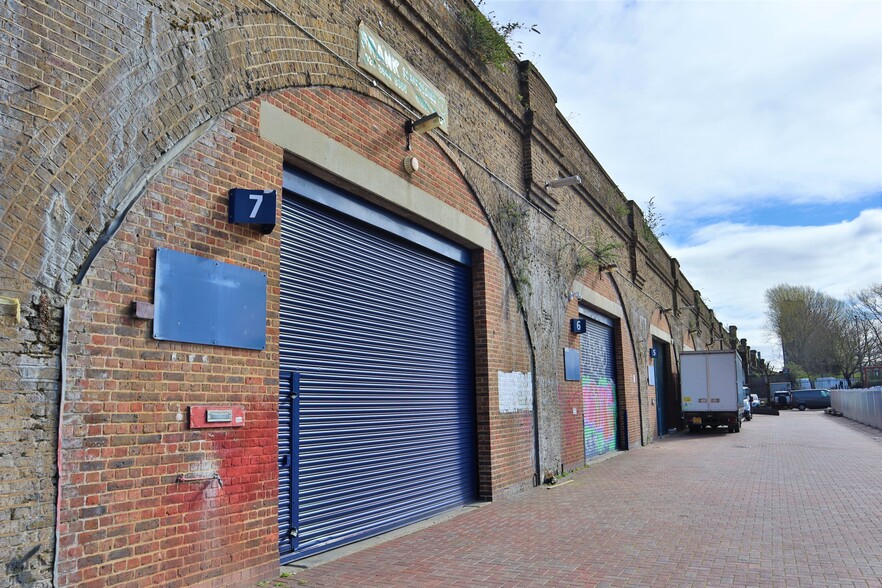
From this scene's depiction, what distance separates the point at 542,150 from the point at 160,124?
31.1 ft

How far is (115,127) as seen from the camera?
4.68 metres

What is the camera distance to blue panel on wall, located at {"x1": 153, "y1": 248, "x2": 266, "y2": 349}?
16.1 ft

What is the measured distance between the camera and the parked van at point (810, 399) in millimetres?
48406

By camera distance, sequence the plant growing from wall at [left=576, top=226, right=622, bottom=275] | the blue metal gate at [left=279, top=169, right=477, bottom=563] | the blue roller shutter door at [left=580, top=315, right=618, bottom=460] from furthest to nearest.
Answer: the blue roller shutter door at [left=580, top=315, right=618, bottom=460], the plant growing from wall at [left=576, top=226, right=622, bottom=275], the blue metal gate at [left=279, top=169, right=477, bottom=563]

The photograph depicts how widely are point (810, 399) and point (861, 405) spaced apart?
70.9ft

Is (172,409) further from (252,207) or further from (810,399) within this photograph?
(810,399)

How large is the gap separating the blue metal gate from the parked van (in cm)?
4784

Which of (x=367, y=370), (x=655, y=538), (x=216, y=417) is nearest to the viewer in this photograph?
(x=216, y=417)

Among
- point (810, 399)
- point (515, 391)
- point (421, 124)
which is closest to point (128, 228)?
point (421, 124)

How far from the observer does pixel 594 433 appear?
53.2 feet

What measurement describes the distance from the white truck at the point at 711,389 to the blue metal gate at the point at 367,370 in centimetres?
1769

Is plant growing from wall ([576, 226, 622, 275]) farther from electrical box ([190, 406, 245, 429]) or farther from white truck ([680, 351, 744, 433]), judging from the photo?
electrical box ([190, 406, 245, 429])

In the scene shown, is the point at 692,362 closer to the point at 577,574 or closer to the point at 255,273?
the point at 577,574

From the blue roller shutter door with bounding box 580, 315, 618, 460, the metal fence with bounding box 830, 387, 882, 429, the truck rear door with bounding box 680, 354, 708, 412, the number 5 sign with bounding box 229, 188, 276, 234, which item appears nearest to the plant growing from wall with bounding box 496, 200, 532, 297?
the blue roller shutter door with bounding box 580, 315, 618, 460
